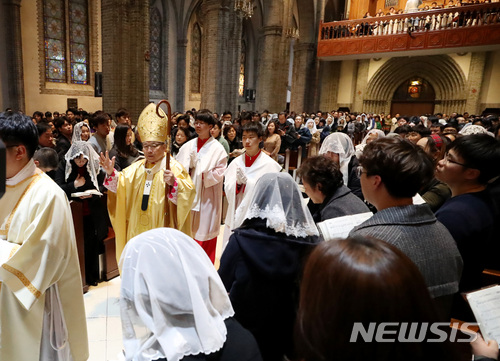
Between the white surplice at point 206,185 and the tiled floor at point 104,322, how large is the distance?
114 centimetres

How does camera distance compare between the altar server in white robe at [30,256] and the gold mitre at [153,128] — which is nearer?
the altar server in white robe at [30,256]

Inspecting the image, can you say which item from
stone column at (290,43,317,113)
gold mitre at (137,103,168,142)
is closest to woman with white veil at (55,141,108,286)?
gold mitre at (137,103,168,142)

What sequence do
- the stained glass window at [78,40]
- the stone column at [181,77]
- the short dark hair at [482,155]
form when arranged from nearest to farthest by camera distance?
the short dark hair at [482,155] < the stained glass window at [78,40] < the stone column at [181,77]

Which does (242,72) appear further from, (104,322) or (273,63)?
(104,322)

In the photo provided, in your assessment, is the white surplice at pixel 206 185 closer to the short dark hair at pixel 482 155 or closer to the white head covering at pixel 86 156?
the white head covering at pixel 86 156

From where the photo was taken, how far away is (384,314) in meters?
0.78

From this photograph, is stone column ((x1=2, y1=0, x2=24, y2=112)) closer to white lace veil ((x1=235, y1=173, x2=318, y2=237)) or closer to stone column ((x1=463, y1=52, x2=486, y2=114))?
white lace veil ((x1=235, y1=173, x2=318, y2=237))

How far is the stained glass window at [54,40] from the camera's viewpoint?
559 inches

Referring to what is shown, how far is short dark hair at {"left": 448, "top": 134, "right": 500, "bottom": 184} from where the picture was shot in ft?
7.02

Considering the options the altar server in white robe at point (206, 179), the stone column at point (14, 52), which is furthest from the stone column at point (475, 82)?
the stone column at point (14, 52)

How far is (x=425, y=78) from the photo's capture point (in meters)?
22.3

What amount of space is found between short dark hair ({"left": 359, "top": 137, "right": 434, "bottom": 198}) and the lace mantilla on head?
449 millimetres

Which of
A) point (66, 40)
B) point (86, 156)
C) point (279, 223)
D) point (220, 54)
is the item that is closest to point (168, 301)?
point (279, 223)

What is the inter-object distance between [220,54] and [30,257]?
38.3 ft
